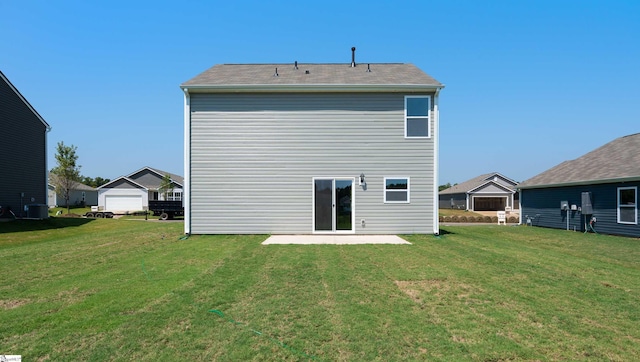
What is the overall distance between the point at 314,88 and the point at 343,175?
3.28 m

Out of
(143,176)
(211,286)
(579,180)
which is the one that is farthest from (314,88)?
(143,176)

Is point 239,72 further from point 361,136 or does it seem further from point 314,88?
point 361,136

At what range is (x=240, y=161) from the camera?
11.9 m

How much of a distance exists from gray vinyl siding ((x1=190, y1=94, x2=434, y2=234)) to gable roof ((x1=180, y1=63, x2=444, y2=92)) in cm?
41

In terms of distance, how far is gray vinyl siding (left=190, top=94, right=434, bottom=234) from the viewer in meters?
11.9

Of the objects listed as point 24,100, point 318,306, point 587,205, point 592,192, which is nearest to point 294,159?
point 318,306

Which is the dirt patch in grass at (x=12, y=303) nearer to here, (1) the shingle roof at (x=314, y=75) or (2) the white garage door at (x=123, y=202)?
(1) the shingle roof at (x=314, y=75)

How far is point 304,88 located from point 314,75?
5.68 ft

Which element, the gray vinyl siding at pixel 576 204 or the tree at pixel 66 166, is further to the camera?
the tree at pixel 66 166

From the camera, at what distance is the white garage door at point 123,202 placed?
34.6 metres

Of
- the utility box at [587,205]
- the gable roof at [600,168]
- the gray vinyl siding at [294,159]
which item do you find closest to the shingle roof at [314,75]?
the gray vinyl siding at [294,159]

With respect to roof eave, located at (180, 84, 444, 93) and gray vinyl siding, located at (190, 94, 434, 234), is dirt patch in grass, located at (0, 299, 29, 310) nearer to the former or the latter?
gray vinyl siding, located at (190, 94, 434, 234)

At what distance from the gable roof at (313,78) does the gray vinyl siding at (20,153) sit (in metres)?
11.6

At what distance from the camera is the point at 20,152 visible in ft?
57.6
